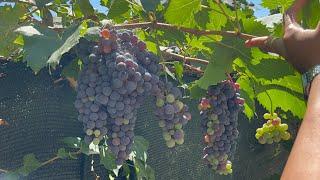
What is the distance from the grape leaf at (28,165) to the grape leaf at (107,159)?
20 centimetres

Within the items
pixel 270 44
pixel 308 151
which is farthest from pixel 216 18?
pixel 308 151

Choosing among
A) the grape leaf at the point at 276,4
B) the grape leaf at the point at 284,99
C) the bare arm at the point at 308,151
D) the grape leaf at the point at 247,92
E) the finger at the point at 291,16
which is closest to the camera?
the bare arm at the point at 308,151

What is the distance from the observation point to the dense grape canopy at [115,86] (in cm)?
130

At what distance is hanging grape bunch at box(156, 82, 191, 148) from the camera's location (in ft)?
4.70

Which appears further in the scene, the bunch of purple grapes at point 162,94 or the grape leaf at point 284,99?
the grape leaf at point 284,99

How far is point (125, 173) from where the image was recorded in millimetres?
1915

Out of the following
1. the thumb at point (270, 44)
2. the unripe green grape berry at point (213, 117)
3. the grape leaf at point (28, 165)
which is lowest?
the grape leaf at point (28, 165)

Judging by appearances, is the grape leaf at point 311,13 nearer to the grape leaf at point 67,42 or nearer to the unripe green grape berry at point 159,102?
the unripe green grape berry at point 159,102

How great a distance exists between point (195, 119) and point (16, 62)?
3.35ft

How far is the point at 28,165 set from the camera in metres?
1.58

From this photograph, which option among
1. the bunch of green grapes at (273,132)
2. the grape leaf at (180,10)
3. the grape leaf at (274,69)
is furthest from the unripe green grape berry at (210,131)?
the grape leaf at (180,10)

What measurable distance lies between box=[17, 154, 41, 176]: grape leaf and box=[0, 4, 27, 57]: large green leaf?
316 millimetres

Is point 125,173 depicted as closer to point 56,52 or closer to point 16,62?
Result: point 16,62

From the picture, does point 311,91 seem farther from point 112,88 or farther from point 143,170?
point 143,170
